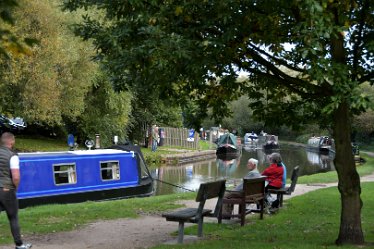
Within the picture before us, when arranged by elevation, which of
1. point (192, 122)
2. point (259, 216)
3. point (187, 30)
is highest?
point (187, 30)

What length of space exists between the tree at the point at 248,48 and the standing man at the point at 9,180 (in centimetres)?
156

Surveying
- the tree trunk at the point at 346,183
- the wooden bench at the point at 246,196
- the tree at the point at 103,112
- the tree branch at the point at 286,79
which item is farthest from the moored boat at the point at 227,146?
the tree trunk at the point at 346,183

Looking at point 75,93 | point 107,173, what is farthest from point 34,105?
point 107,173

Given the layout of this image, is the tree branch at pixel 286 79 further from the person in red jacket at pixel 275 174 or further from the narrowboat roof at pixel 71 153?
the narrowboat roof at pixel 71 153

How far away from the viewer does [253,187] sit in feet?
29.4

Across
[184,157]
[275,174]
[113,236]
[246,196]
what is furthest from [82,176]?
[184,157]

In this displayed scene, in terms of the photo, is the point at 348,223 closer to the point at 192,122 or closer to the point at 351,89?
the point at 351,89

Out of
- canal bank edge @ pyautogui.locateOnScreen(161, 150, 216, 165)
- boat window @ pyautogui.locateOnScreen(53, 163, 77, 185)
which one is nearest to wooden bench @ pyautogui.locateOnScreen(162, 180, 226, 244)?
boat window @ pyautogui.locateOnScreen(53, 163, 77, 185)

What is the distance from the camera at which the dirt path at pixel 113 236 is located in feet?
24.2

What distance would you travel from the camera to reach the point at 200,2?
634 centimetres

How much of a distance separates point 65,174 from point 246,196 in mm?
7003

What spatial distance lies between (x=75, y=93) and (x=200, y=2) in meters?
20.5

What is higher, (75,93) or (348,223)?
(75,93)

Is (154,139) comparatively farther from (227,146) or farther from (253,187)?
(253,187)
